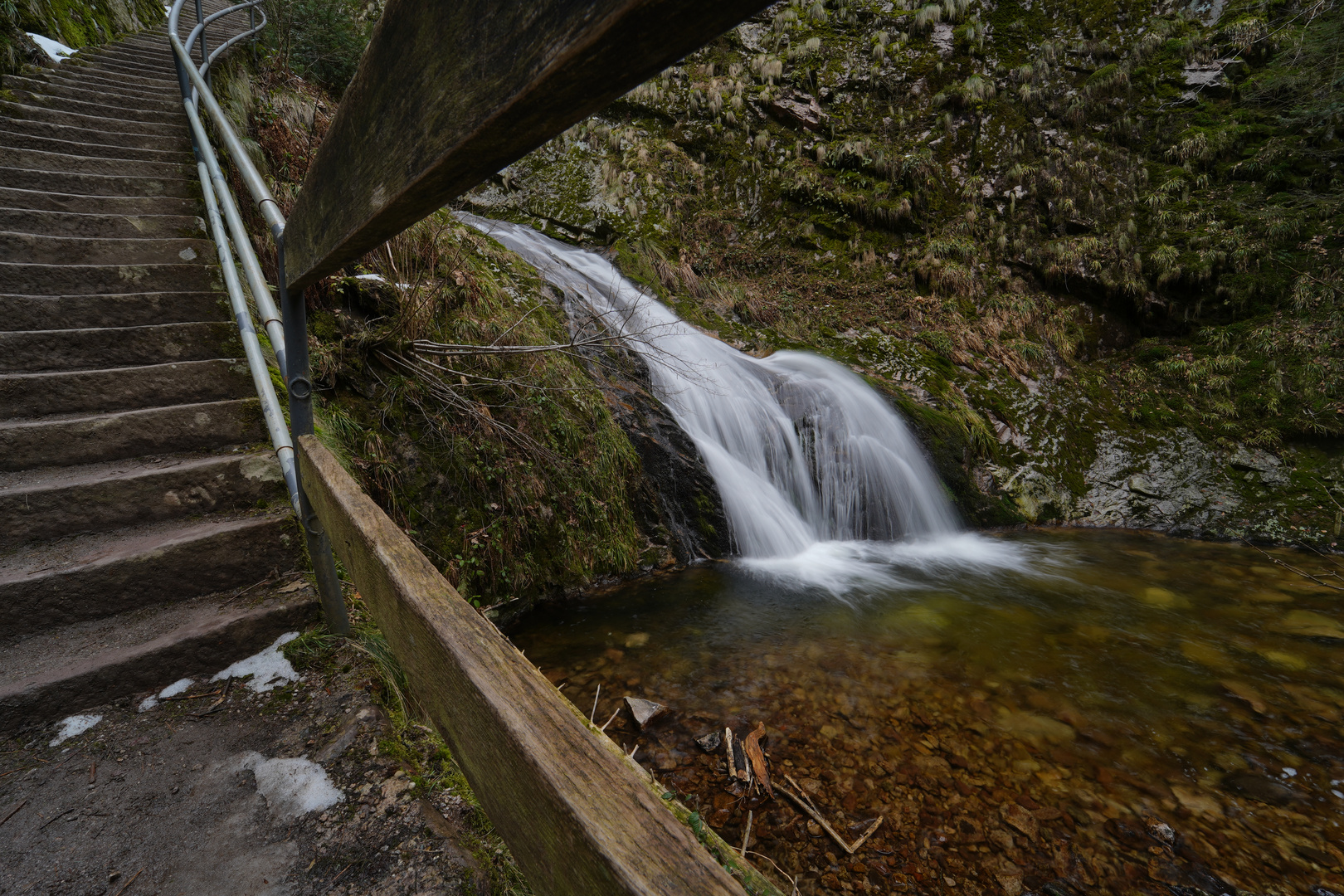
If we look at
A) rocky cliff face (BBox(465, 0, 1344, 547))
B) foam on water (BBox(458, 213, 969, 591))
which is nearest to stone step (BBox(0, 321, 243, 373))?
foam on water (BBox(458, 213, 969, 591))

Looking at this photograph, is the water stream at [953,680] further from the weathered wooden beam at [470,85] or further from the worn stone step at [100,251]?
the worn stone step at [100,251]

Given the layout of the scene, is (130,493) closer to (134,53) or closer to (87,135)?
(87,135)

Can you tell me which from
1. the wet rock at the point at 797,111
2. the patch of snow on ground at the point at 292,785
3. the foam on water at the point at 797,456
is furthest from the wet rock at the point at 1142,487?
the patch of snow on ground at the point at 292,785

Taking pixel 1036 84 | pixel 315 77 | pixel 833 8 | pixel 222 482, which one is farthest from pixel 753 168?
pixel 222 482

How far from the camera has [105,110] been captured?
18.5ft

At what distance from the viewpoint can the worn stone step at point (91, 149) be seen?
15.2 feet

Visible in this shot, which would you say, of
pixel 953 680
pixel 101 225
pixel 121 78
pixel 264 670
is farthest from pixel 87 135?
pixel 953 680

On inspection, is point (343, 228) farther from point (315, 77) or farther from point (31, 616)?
point (315, 77)

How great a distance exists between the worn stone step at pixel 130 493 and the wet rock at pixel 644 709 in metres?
2.11

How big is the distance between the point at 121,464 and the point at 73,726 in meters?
1.30

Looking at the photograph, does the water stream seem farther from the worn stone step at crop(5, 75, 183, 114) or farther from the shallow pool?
the worn stone step at crop(5, 75, 183, 114)

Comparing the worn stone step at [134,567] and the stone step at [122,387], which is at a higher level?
the stone step at [122,387]

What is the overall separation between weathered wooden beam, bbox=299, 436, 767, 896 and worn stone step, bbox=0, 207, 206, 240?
4.10 meters

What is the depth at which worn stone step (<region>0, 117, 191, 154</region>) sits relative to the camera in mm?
4816
